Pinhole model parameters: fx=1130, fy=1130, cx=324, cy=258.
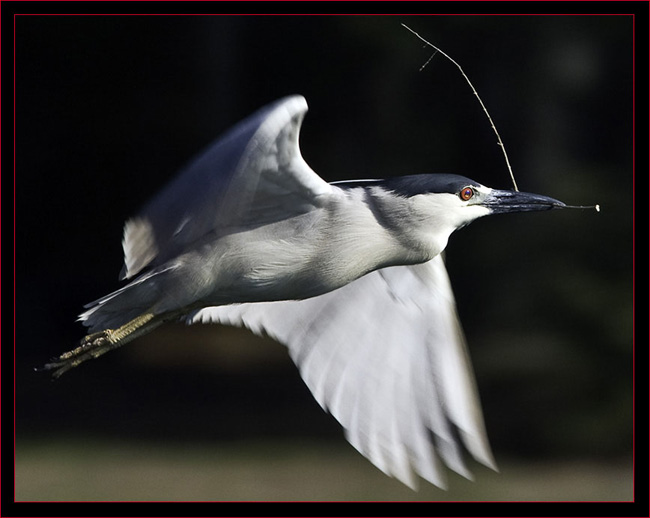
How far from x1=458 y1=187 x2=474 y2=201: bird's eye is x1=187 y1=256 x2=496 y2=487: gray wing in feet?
1.57

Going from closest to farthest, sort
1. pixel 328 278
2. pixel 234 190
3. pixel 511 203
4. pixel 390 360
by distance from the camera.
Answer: pixel 234 190, pixel 328 278, pixel 511 203, pixel 390 360

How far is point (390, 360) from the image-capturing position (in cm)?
347

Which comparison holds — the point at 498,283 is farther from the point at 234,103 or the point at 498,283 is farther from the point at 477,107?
the point at 234,103

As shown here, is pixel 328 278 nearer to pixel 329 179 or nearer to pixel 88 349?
pixel 88 349

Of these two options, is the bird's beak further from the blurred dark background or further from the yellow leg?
the blurred dark background

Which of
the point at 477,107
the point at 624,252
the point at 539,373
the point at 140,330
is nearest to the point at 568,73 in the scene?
the point at 477,107

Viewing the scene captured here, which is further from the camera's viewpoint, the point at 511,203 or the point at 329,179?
the point at 329,179

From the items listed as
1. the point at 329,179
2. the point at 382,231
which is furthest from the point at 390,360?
the point at 329,179

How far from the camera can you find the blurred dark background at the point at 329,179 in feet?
21.2

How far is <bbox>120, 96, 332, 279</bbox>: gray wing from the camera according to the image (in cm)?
255

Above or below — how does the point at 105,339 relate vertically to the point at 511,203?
below

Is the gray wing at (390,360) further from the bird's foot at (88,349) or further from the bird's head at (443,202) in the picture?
the bird's head at (443,202)

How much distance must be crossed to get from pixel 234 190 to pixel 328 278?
0.37 m

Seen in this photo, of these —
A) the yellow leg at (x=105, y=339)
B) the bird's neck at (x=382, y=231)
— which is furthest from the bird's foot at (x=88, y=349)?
the bird's neck at (x=382, y=231)
